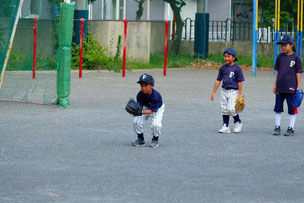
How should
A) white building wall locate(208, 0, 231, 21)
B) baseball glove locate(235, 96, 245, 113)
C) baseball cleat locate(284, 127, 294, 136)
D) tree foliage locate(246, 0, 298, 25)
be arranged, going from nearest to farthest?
baseball cleat locate(284, 127, 294, 136), baseball glove locate(235, 96, 245, 113), tree foliage locate(246, 0, 298, 25), white building wall locate(208, 0, 231, 21)

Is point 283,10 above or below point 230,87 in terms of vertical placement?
above

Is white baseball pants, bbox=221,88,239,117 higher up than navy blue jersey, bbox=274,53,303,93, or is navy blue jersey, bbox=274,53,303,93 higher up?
navy blue jersey, bbox=274,53,303,93

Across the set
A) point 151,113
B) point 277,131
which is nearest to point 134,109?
point 151,113

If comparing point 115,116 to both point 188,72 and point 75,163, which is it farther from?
point 188,72

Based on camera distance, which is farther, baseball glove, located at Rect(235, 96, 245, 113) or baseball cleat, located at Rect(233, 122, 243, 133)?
baseball cleat, located at Rect(233, 122, 243, 133)

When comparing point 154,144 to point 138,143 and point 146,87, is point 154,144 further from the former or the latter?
point 146,87

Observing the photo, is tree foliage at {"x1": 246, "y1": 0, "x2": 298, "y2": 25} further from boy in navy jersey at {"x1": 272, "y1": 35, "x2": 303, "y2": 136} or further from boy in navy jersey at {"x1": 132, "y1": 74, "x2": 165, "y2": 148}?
boy in navy jersey at {"x1": 132, "y1": 74, "x2": 165, "y2": 148}

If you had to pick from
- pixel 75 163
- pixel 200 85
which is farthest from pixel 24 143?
pixel 200 85

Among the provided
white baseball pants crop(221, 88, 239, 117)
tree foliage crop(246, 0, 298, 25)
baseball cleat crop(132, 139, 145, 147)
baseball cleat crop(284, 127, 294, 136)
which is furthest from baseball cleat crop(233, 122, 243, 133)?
tree foliage crop(246, 0, 298, 25)

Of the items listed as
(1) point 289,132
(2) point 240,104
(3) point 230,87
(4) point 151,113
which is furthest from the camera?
(3) point 230,87

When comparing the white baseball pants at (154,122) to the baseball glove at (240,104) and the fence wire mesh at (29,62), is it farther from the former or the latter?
the fence wire mesh at (29,62)

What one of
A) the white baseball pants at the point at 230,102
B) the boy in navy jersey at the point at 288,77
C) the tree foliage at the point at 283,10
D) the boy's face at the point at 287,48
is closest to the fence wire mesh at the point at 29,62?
the white baseball pants at the point at 230,102

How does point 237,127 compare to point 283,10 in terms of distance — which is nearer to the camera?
point 237,127

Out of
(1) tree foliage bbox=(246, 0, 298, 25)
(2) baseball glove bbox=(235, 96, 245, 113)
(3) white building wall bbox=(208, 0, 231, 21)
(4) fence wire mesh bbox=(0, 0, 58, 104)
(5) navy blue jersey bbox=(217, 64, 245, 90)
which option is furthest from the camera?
(3) white building wall bbox=(208, 0, 231, 21)
